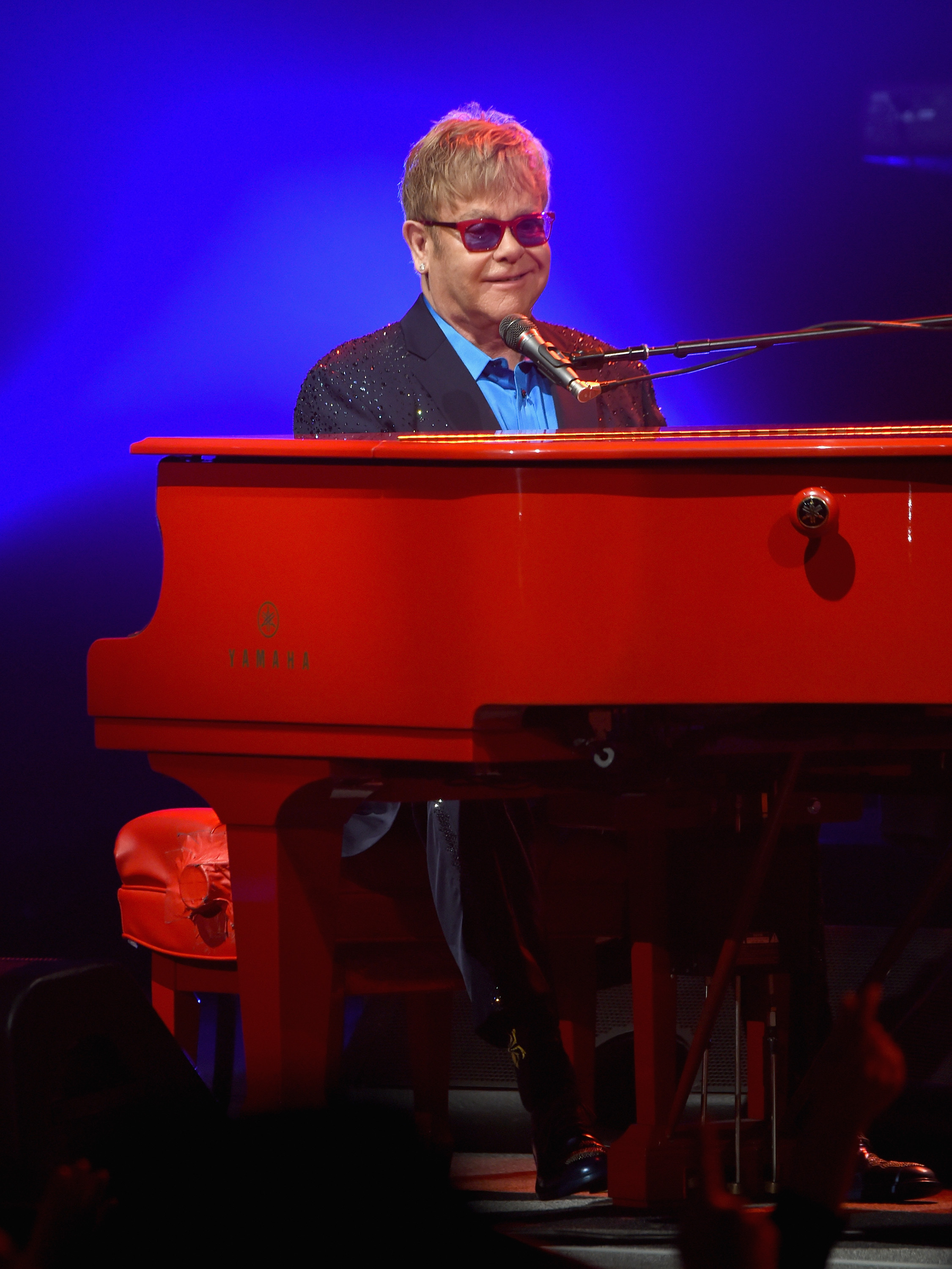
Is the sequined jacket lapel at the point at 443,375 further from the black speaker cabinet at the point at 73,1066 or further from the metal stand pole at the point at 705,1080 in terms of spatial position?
the black speaker cabinet at the point at 73,1066

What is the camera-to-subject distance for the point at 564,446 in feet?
4.20

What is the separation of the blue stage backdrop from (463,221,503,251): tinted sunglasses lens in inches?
45.7

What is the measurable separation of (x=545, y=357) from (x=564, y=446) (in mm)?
319

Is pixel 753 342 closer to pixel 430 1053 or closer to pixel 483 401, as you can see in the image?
pixel 483 401

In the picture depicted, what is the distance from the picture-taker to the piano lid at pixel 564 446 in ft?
4.17

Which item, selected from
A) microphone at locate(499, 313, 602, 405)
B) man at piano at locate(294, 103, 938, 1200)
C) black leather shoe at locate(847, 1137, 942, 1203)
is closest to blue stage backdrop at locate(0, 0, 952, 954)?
man at piano at locate(294, 103, 938, 1200)

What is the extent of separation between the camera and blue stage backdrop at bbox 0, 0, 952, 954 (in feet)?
9.96

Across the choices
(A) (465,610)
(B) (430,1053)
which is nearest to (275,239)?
(B) (430,1053)

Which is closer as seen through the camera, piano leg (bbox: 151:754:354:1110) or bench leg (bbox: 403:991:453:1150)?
piano leg (bbox: 151:754:354:1110)

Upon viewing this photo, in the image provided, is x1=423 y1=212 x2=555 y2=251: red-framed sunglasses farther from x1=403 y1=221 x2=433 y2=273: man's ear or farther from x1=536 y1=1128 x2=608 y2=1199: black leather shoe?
x1=536 y1=1128 x2=608 y2=1199: black leather shoe

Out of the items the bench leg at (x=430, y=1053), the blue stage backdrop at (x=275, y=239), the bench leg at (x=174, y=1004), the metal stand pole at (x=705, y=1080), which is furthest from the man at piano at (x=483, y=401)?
the blue stage backdrop at (x=275, y=239)

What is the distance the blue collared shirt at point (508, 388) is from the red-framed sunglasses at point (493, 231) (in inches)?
5.0

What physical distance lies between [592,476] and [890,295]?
1954 millimetres

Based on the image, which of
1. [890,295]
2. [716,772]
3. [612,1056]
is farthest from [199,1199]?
[890,295]
